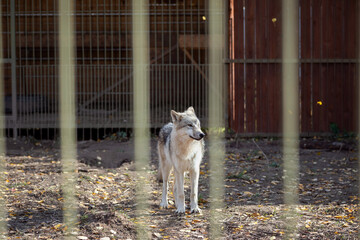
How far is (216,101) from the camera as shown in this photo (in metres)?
13.5

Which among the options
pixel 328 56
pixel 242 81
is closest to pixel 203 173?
pixel 242 81

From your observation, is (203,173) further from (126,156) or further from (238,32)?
(238,32)

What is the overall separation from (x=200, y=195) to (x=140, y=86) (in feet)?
22.7

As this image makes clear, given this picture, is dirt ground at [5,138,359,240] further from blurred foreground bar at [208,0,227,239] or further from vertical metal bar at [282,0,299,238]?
vertical metal bar at [282,0,299,238]

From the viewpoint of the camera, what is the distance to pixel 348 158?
927 centimetres

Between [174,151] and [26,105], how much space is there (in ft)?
25.8

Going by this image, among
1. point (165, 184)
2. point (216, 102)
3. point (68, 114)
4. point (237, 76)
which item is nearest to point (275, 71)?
point (237, 76)

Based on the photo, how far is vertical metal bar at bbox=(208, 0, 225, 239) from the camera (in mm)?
8025

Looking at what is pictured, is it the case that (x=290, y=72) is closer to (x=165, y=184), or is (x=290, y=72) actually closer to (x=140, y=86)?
(x=140, y=86)

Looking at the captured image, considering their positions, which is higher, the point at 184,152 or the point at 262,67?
the point at 262,67

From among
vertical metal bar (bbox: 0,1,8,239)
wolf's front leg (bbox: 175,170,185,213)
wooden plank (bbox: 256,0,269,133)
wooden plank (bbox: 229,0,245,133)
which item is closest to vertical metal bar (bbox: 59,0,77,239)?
vertical metal bar (bbox: 0,1,8,239)

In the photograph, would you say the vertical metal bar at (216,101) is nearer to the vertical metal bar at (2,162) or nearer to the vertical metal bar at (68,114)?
the vertical metal bar at (68,114)

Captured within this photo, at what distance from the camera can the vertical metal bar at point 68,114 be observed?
244 inches

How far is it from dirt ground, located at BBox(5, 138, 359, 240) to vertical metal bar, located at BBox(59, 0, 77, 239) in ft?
0.34
